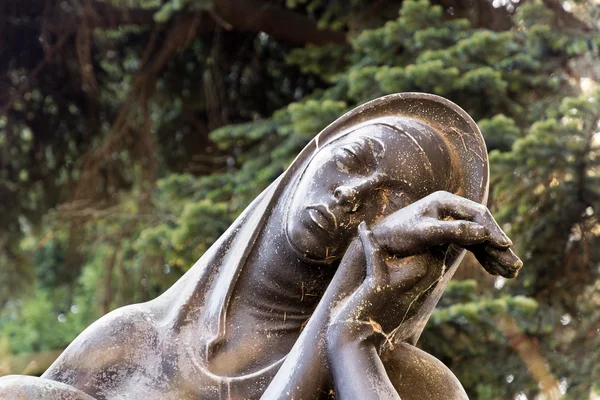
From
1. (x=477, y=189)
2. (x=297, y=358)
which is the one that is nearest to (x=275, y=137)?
(x=477, y=189)

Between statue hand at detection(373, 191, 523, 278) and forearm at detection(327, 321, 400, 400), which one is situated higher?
statue hand at detection(373, 191, 523, 278)

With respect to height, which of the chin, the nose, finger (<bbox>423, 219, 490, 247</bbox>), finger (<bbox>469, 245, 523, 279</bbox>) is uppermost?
the nose

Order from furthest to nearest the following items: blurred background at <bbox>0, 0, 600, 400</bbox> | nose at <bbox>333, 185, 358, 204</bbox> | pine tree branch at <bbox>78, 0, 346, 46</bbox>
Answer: pine tree branch at <bbox>78, 0, 346, 46</bbox> → blurred background at <bbox>0, 0, 600, 400</bbox> → nose at <bbox>333, 185, 358, 204</bbox>

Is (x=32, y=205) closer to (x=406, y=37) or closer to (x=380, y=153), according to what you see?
(x=406, y=37)

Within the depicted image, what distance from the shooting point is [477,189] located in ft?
6.15

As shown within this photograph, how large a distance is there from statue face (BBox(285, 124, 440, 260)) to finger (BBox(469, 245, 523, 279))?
0.23 metres

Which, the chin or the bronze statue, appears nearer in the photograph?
the bronze statue

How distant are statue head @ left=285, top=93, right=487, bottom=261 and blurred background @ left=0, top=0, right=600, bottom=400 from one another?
1.50m

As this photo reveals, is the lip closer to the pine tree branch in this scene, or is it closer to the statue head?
the statue head

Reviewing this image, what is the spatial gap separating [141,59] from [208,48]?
45 centimetres

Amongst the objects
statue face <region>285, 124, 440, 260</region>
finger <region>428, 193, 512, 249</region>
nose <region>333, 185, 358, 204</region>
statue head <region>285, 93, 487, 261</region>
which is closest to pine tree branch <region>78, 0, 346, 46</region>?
statue head <region>285, 93, 487, 261</region>

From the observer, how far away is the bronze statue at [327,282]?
5.27ft

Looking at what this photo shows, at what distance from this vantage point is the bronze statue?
5.27ft

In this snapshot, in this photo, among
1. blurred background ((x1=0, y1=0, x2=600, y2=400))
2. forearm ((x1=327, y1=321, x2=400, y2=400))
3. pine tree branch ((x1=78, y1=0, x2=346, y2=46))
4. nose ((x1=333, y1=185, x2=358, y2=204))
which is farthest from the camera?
pine tree branch ((x1=78, y1=0, x2=346, y2=46))
